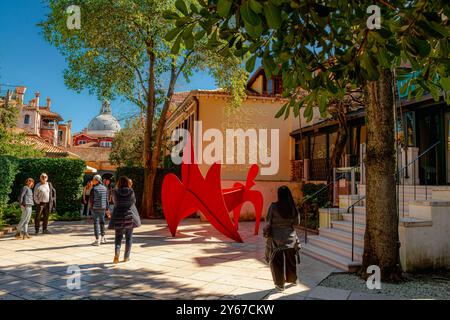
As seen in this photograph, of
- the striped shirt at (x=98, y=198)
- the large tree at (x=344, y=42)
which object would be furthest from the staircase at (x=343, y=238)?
the striped shirt at (x=98, y=198)

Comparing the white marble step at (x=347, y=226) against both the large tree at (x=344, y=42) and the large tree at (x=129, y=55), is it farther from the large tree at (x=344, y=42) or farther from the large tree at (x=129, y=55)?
the large tree at (x=129, y=55)

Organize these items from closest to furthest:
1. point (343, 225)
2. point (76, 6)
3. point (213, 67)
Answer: point (343, 225), point (76, 6), point (213, 67)

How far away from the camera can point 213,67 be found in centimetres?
1644

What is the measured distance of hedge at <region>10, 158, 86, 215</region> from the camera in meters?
15.8

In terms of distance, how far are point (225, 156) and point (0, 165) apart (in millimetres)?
9872

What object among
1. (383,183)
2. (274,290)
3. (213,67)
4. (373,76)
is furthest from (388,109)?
(213,67)

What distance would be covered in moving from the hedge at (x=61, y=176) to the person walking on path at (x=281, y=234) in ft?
43.0

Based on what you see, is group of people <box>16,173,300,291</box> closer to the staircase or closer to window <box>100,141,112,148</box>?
the staircase

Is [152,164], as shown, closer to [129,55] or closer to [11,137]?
[129,55]

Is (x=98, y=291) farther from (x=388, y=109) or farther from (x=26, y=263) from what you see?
(x=388, y=109)

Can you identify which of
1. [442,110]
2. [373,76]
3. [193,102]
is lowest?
[373,76]

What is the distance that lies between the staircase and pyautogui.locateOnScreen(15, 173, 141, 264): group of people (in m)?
4.17

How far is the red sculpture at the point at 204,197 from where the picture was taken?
10.3 m

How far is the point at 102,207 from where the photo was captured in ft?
30.9
